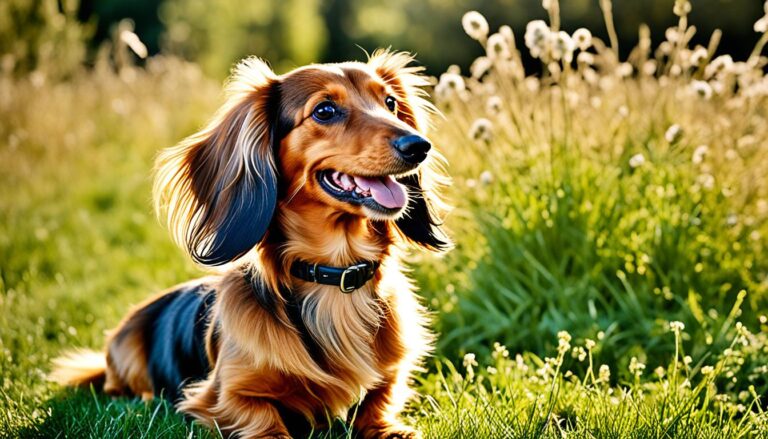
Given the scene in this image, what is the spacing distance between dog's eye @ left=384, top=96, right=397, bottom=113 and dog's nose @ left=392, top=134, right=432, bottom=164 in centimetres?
47

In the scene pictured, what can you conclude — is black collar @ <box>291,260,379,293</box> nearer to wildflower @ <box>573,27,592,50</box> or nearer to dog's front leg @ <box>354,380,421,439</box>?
dog's front leg @ <box>354,380,421,439</box>

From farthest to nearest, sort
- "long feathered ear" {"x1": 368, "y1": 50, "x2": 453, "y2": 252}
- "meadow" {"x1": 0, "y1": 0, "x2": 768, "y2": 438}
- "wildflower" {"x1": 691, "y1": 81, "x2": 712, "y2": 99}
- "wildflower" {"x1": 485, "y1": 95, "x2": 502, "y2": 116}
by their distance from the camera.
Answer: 1. "wildflower" {"x1": 485, "y1": 95, "x2": 502, "y2": 116}
2. "wildflower" {"x1": 691, "y1": 81, "x2": 712, "y2": 99}
3. "long feathered ear" {"x1": 368, "y1": 50, "x2": 453, "y2": 252}
4. "meadow" {"x1": 0, "y1": 0, "x2": 768, "y2": 438}

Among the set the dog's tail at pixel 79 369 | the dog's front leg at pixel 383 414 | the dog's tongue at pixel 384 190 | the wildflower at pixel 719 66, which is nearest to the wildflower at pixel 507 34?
the wildflower at pixel 719 66

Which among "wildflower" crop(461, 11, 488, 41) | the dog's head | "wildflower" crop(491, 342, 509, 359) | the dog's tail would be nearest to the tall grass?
"wildflower" crop(461, 11, 488, 41)

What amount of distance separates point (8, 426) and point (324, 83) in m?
1.57

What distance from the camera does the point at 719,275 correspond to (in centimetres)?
377

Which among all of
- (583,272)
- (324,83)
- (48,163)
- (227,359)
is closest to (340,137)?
(324,83)

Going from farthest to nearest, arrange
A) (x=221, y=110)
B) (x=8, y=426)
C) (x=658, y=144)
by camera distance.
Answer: (x=658, y=144) < (x=221, y=110) < (x=8, y=426)

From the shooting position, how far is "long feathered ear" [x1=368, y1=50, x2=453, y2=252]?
3.09 meters

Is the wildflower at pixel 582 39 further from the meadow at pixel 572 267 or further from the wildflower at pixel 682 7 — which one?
the wildflower at pixel 682 7

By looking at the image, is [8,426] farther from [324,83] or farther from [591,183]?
[591,183]

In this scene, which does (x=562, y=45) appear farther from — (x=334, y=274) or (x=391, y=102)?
(x=334, y=274)

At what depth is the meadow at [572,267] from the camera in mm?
2863

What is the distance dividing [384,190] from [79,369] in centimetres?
186
